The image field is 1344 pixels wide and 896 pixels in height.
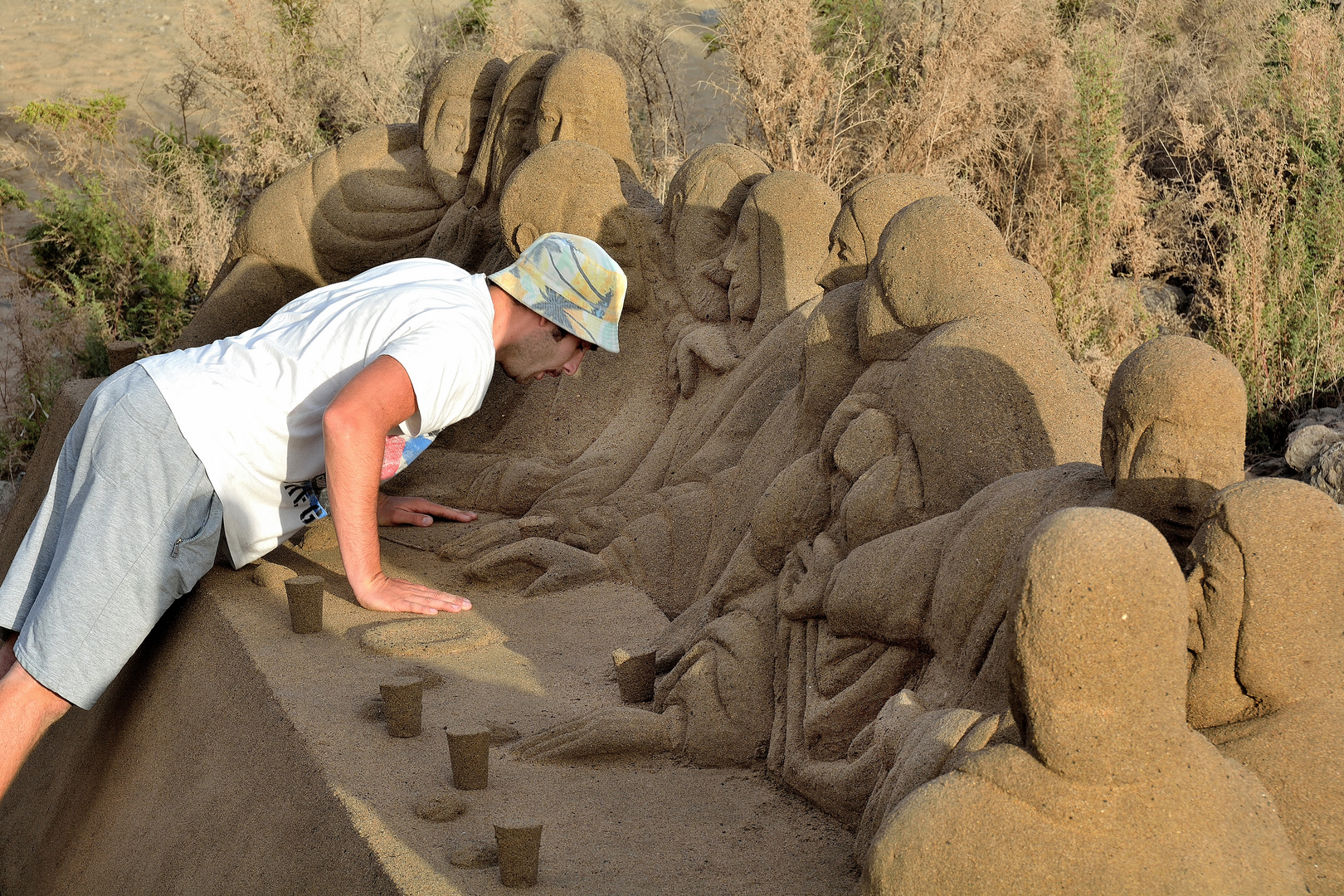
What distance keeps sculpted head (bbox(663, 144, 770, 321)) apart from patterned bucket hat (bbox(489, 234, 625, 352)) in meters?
0.92

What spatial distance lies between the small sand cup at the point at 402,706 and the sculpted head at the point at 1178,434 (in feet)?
5.51

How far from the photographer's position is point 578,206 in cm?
482

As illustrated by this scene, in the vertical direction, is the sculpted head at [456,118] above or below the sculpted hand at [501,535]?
above

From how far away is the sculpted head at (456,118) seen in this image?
6.11 metres

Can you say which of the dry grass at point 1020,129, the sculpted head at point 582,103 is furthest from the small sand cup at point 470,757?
the dry grass at point 1020,129

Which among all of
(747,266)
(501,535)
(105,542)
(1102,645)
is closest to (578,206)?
(747,266)

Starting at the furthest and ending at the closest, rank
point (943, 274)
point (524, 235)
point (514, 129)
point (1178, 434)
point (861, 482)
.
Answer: point (514, 129) → point (524, 235) → point (943, 274) → point (861, 482) → point (1178, 434)

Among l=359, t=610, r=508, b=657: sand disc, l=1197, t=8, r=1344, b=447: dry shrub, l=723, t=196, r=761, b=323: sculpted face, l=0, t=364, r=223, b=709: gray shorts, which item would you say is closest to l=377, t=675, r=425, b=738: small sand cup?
l=359, t=610, r=508, b=657: sand disc

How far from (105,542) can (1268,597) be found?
2782 millimetres

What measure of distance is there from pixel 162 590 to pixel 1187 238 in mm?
6599

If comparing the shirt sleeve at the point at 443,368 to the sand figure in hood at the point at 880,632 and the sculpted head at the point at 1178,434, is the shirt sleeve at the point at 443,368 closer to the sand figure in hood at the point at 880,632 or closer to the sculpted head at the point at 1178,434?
the sand figure in hood at the point at 880,632

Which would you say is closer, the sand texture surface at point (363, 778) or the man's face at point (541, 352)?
the sand texture surface at point (363, 778)

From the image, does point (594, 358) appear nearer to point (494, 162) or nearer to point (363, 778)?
point (494, 162)

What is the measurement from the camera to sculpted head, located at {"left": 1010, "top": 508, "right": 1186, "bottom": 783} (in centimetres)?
167
